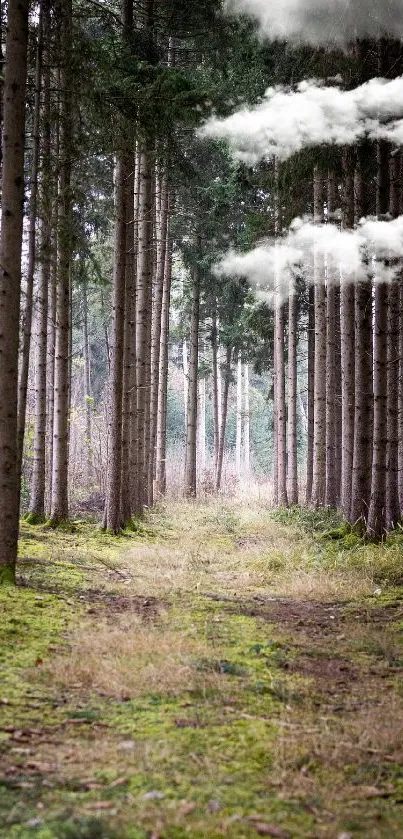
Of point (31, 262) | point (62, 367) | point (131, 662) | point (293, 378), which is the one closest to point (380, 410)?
point (62, 367)

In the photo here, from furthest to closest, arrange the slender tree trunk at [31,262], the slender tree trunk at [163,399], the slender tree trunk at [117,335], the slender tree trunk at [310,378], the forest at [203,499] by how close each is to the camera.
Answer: the slender tree trunk at [163,399]
the slender tree trunk at [310,378]
the slender tree trunk at [117,335]
the slender tree trunk at [31,262]
the forest at [203,499]

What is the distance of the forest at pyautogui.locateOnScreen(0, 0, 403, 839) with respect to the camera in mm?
3482

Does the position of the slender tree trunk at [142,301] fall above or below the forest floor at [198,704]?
above

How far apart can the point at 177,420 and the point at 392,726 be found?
172ft

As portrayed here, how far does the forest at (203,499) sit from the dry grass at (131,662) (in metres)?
0.03

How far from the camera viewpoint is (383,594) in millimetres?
8445

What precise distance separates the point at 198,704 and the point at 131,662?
83 centimetres

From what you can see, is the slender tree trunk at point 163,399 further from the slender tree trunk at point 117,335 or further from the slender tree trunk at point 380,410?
the slender tree trunk at point 380,410

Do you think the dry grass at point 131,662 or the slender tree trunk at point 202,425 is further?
the slender tree trunk at point 202,425

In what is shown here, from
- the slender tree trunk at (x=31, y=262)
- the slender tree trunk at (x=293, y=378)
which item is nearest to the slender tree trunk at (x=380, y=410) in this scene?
the slender tree trunk at (x=31, y=262)

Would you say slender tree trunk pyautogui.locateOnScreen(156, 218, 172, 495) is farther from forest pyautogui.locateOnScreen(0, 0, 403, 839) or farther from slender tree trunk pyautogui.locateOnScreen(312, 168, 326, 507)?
slender tree trunk pyautogui.locateOnScreen(312, 168, 326, 507)

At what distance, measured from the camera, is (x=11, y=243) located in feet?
23.6

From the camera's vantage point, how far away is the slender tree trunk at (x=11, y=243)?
718 cm

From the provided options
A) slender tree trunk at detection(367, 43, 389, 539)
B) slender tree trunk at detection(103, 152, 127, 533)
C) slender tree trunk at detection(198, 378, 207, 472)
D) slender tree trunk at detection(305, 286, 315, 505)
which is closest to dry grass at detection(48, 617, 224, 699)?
slender tree trunk at detection(367, 43, 389, 539)
